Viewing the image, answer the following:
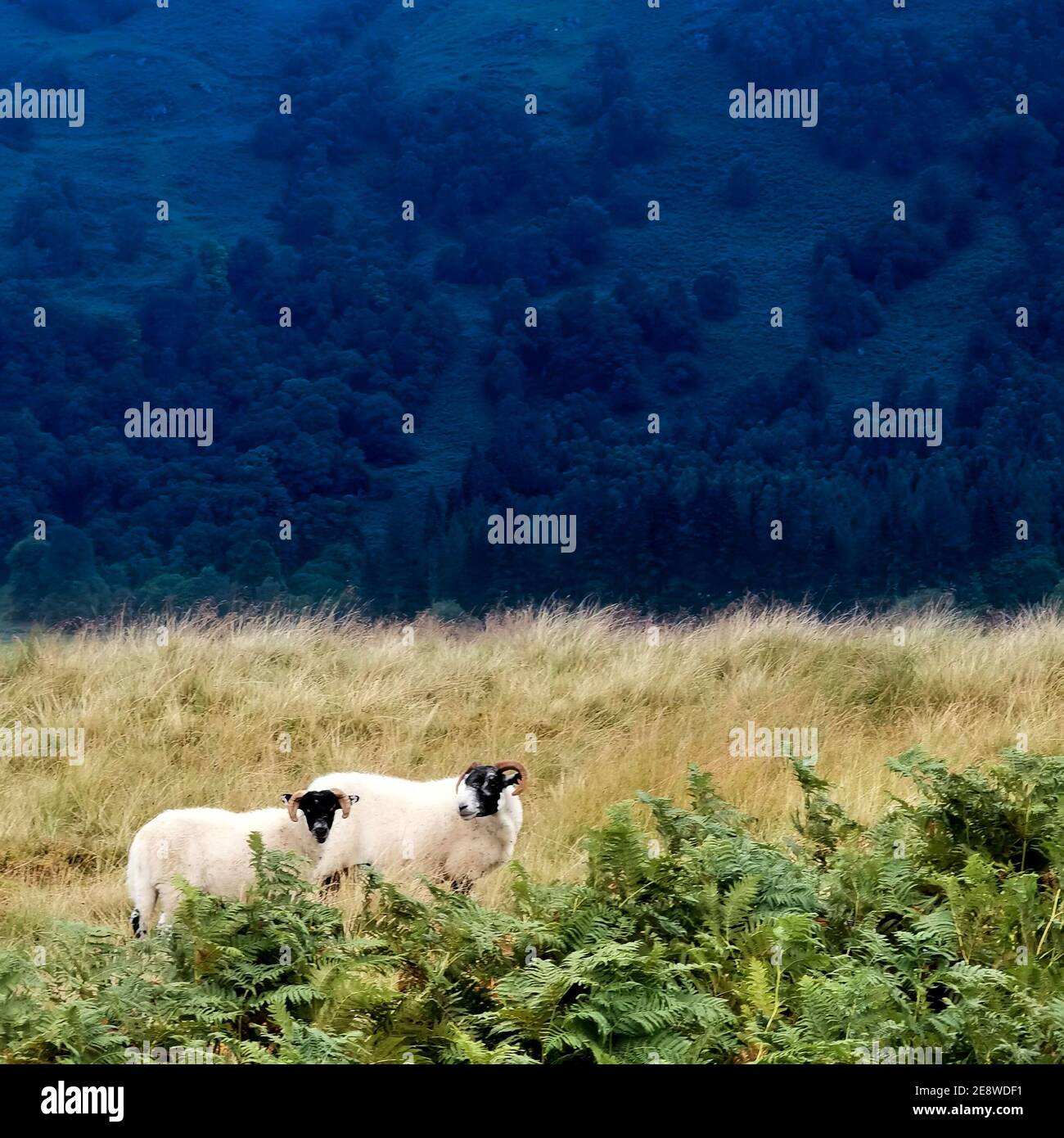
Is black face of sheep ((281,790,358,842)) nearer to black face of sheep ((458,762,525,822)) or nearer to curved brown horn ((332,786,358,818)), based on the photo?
curved brown horn ((332,786,358,818))

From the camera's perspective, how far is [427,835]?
21.3 ft

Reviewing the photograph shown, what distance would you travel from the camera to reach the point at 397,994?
425 centimetres

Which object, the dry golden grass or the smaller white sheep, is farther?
the dry golden grass

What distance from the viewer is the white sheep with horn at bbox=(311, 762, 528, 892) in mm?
6406

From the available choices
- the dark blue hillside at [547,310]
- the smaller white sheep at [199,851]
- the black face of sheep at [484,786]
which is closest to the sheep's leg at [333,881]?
the smaller white sheep at [199,851]

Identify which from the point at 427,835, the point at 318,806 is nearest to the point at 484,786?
the point at 427,835

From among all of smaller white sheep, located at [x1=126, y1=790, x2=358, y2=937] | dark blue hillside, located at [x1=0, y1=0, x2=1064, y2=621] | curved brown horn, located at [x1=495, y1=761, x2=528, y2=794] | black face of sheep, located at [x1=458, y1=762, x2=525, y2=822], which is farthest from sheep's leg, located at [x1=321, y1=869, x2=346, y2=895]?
dark blue hillside, located at [x1=0, y1=0, x2=1064, y2=621]

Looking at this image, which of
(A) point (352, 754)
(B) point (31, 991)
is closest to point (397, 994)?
(B) point (31, 991)

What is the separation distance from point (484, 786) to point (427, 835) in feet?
1.38

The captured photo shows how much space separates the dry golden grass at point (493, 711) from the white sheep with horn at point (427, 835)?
0.70 feet

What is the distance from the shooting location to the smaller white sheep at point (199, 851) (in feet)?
20.1

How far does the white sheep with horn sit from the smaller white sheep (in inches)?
9.6

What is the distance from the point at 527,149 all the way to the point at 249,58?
2471 centimetres

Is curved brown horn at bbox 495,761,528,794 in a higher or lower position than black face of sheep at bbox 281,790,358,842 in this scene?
higher
